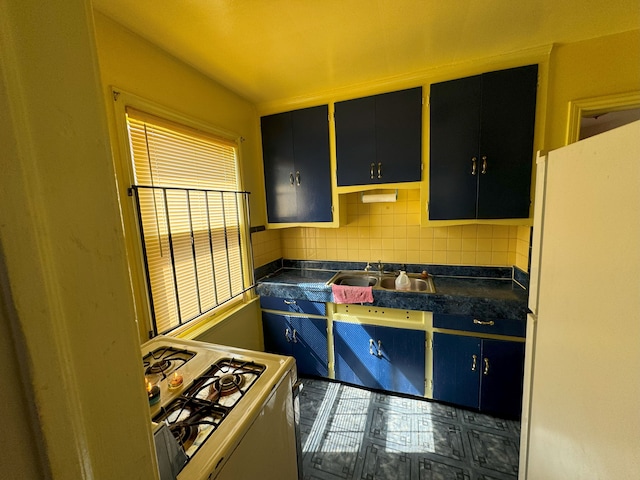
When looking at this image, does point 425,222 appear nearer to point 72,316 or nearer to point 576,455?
point 576,455

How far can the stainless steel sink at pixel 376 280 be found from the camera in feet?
6.57

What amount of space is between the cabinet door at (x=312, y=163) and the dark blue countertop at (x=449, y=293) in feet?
1.82

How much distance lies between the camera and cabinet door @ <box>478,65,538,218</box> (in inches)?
60.2

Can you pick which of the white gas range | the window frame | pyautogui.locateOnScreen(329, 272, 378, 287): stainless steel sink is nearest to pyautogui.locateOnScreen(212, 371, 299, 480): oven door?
the white gas range

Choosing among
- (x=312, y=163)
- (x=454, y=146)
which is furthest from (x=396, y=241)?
(x=312, y=163)

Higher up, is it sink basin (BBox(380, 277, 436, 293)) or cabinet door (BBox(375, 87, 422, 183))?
cabinet door (BBox(375, 87, 422, 183))

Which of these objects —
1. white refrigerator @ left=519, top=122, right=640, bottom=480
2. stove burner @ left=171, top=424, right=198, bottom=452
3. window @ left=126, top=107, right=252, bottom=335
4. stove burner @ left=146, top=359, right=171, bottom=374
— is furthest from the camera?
window @ left=126, top=107, right=252, bottom=335

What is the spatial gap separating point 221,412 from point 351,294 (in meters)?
1.15

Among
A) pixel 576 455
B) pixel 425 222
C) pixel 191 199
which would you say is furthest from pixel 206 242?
pixel 576 455

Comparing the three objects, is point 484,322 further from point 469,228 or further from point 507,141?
point 507,141

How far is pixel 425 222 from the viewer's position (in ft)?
5.95

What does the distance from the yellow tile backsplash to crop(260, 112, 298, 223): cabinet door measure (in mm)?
Result: 299

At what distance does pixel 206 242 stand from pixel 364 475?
1.61 meters

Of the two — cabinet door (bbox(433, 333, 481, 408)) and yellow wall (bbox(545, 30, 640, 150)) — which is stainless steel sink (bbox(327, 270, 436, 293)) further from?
yellow wall (bbox(545, 30, 640, 150))
